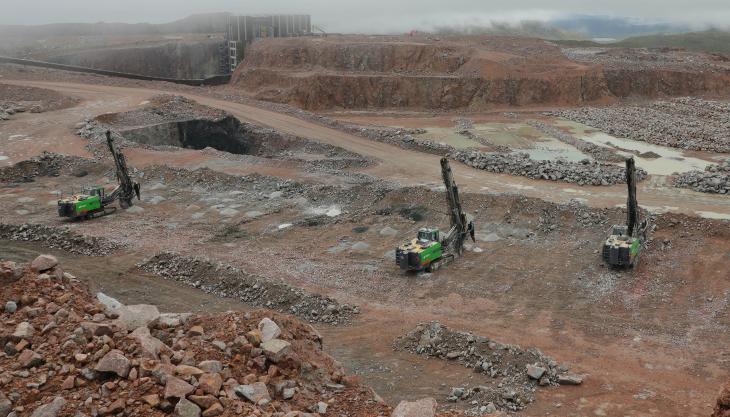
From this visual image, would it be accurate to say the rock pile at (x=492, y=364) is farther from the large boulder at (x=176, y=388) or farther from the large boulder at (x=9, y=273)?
the large boulder at (x=9, y=273)

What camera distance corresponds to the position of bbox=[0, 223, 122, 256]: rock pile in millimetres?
24203

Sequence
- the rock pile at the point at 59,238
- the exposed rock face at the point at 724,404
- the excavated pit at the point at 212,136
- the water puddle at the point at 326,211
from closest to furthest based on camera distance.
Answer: the exposed rock face at the point at 724,404 < the rock pile at the point at 59,238 < the water puddle at the point at 326,211 < the excavated pit at the point at 212,136

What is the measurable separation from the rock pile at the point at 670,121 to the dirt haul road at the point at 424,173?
36.4ft

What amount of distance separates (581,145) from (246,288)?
2694 cm

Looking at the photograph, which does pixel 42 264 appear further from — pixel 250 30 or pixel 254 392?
pixel 250 30

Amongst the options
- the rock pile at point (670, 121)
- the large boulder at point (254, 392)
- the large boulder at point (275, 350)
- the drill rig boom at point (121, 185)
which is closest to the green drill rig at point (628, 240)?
the large boulder at point (275, 350)

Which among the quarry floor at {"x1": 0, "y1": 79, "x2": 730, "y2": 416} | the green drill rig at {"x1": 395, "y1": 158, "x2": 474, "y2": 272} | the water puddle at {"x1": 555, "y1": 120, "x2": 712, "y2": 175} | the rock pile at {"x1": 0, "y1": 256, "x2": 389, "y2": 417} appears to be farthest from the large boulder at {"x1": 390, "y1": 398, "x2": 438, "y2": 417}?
the water puddle at {"x1": 555, "y1": 120, "x2": 712, "y2": 175}

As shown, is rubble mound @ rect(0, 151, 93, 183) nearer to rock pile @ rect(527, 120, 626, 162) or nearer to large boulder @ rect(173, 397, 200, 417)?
rock pile @ rect(527, 120, 626, 162)

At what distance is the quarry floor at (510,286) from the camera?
15.2 meters

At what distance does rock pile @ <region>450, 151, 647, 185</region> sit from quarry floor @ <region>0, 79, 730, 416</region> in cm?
77

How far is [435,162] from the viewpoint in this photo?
34781mm

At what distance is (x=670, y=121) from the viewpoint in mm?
47062

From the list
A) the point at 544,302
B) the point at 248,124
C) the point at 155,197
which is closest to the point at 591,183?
the point at 544,302

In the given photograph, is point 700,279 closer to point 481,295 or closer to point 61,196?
point 481,295
